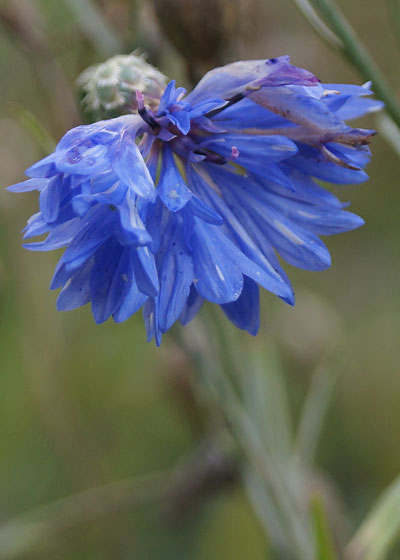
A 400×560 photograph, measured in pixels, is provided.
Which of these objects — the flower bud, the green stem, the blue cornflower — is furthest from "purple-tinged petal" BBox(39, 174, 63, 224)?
the green stem

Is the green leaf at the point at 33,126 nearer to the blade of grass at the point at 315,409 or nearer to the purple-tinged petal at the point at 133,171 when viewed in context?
the purple-tinged petal at the point at 133,171

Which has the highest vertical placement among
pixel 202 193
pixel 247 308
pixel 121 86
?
pixel 121 86

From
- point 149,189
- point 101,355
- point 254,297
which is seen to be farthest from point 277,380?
point 101,355

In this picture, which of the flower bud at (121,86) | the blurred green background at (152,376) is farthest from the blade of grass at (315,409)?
the flower bud at (121,86)

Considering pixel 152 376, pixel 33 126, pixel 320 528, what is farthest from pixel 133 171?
pixel 152 376

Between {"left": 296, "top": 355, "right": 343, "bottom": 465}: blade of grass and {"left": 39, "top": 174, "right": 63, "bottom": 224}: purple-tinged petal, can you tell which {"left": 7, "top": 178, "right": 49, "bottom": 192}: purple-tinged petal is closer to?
{"left": 39, "top": 174, "right": 63, "bottom": 224}: purple-tinged petal

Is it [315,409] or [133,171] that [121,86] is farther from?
[315,409]
